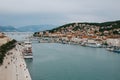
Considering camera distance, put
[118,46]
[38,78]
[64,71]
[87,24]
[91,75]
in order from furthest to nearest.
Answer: [87,24] → [118,46] → [64,71] → [91,75] → [38,78]

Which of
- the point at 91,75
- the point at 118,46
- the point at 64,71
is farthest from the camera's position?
the point at 118,46

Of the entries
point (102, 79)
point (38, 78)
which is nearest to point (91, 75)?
point (102, 79)

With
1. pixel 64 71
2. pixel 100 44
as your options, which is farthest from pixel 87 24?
pixel 64 71

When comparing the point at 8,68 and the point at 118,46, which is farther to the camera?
the point at 118,46

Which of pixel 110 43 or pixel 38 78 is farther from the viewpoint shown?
pixel 110 43

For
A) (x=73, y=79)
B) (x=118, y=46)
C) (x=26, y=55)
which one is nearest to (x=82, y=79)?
(x=73, y=79)

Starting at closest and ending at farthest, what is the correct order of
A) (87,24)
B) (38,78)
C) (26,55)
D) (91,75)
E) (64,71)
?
(38,78) → (91,75) → (64,71) → (26,55) → (87,24)

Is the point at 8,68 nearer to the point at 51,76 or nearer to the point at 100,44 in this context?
the point at 51,76

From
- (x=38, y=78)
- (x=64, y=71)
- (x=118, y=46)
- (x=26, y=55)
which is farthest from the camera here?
(x=118, y=46)

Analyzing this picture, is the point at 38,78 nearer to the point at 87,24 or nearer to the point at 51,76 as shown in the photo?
Answer: the point at 51,76
